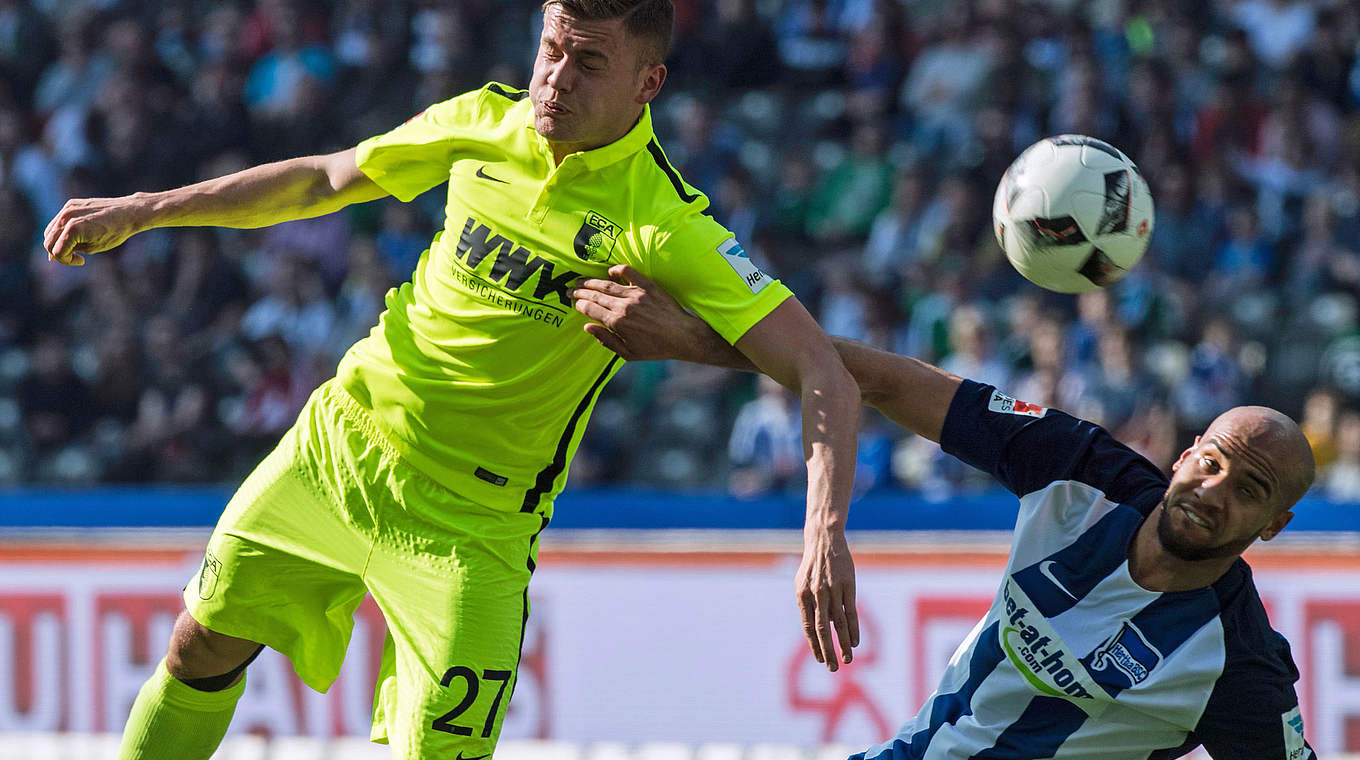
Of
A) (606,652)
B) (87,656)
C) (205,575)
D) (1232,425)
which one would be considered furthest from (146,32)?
(1232,425)

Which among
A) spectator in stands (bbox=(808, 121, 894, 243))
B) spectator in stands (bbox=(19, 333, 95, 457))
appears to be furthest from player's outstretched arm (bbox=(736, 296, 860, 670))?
spectator in stands (bbox=(19, 333, 95, 457))

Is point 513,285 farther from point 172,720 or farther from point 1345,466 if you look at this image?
point 1345,466

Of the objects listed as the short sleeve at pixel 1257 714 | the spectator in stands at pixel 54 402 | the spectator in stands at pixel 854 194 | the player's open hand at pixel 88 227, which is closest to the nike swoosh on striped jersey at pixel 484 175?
the player's open hand at pixel 88 227

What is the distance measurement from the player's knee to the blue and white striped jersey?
5.61ft

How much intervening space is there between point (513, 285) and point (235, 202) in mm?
824

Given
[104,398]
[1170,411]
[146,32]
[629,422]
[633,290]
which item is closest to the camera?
[633,290]

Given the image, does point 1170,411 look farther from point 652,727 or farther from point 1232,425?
point 1232,425

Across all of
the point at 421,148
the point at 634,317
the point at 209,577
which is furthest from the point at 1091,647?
the point at 209,577

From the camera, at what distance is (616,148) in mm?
3781

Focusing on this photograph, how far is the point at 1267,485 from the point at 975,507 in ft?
13.3

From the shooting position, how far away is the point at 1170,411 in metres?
8.99

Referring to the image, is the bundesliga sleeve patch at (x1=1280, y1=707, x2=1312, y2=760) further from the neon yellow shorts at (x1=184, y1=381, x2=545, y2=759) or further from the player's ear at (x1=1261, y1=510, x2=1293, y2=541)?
the neon yellow shorts at (x1=184, y1=381, x2=545, y2=759)

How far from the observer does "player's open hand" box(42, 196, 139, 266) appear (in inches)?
154

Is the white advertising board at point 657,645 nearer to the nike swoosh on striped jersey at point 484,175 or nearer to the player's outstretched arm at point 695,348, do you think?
Answer: the player's outstretched arm at point 695,348
